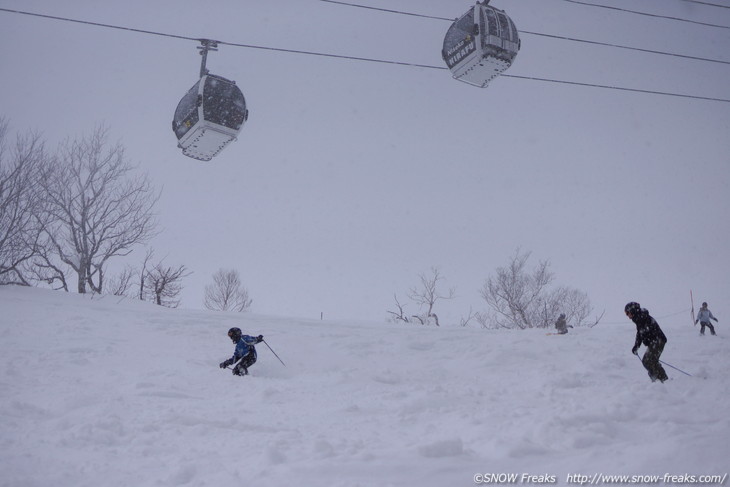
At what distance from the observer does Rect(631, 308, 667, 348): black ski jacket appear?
7.87 m

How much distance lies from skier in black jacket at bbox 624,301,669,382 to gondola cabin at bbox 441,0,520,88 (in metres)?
4.79

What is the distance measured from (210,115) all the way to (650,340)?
8.37 meters

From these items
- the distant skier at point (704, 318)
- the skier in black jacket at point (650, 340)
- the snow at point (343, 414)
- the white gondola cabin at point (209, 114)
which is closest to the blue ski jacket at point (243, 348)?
the snow at point (343, 414)

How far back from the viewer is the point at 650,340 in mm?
7891

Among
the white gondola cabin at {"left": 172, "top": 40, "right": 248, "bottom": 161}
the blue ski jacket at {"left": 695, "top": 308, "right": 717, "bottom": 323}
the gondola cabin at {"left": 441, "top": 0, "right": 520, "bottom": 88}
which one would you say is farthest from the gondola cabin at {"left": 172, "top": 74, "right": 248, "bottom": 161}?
the blue ski jacket at {"left": 695, "top": 308, "right": 717, "bottom": 323}

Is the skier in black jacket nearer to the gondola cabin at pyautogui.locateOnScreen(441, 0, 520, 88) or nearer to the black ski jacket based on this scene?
the black ski jacket

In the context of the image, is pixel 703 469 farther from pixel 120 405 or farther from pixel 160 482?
pixel 120 405

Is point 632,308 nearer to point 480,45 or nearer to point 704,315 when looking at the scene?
point 480,45

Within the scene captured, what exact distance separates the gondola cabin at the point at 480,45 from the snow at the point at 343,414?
547 cm

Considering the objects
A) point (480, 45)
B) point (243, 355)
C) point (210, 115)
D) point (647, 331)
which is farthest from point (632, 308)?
point (210, 115)

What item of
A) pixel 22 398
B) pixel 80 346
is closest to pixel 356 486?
pixel 22 398

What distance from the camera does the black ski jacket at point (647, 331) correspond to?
25.8 feet

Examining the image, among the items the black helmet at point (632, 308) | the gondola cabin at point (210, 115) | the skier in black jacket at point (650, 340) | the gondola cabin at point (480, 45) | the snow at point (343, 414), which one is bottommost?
the snow at point (343, 414)

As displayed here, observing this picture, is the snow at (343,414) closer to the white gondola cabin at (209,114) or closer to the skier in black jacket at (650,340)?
the skier in black jacket at (650,340)
